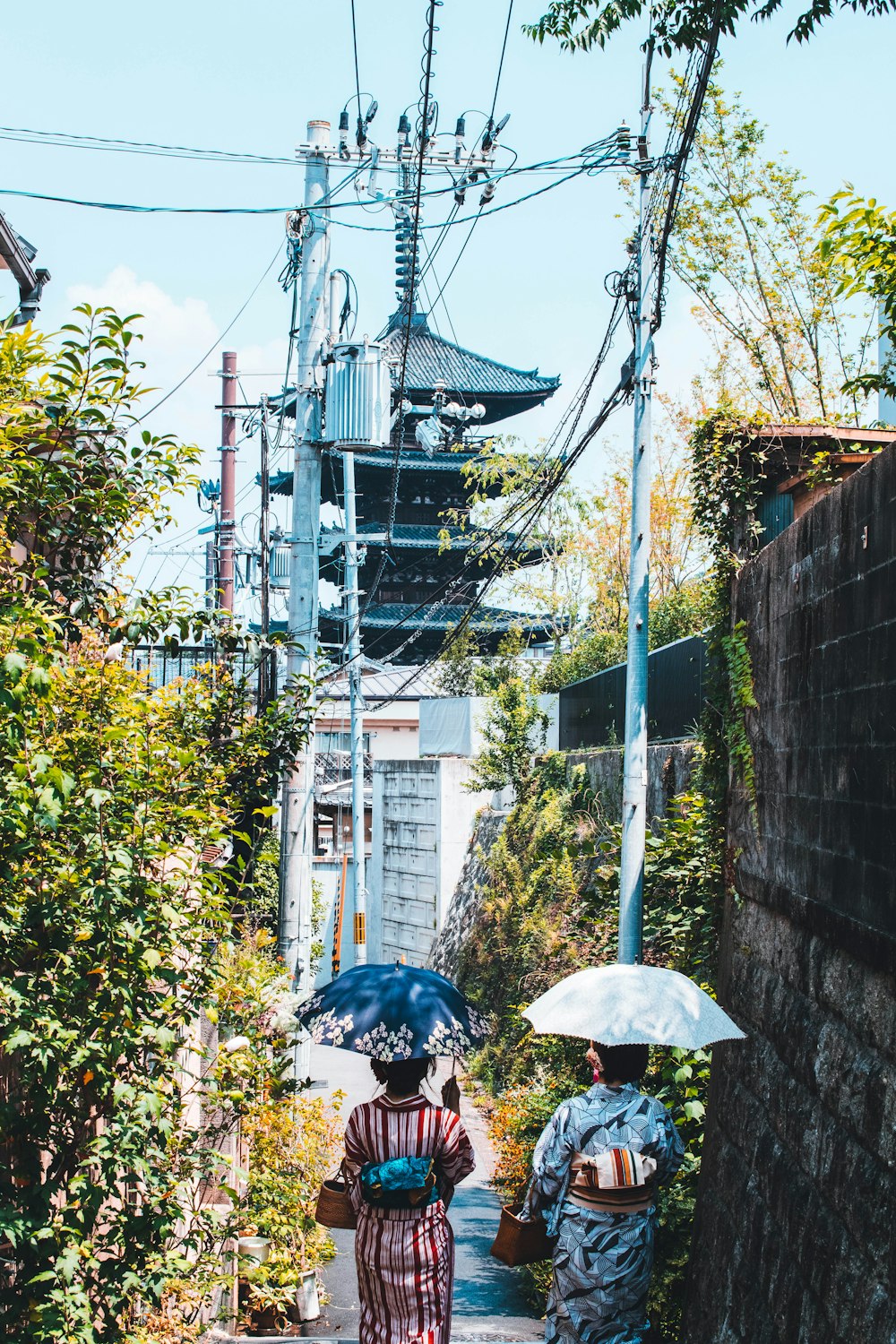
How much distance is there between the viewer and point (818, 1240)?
4.00m

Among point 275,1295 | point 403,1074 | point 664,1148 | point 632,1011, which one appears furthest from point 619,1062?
point 275,1295

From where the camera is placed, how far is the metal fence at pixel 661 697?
11516mm

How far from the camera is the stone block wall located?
377 cm

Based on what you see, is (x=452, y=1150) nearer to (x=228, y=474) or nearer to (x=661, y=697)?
(x=661, y=697)

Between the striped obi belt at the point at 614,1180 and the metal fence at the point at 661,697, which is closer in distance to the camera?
the striped obi belt at the point at 614,1180

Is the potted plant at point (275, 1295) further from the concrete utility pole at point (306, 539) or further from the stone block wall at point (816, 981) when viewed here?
the concrete utility pole at point (306, 539)

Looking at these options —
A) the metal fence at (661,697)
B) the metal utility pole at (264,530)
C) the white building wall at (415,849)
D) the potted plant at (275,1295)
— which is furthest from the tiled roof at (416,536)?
the potted plant at (275,1295)

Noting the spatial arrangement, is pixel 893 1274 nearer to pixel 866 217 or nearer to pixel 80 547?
pixel 80 547

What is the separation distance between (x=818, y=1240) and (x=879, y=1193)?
1.91ft

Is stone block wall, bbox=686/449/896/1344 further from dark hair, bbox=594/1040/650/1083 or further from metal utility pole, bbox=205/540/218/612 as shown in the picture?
metal utility pole, bbox=205/540/218/612

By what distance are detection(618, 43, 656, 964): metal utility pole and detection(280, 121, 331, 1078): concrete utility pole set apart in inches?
109

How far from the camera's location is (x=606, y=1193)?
4.04 meters

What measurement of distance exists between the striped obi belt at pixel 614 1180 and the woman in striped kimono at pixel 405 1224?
0.41 m

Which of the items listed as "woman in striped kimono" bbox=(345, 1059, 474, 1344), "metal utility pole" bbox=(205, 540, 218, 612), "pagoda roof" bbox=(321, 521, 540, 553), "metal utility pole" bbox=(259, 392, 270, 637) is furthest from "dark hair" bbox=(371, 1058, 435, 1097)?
"pagoda roof" bbox=(321, 521, 540, 553)
